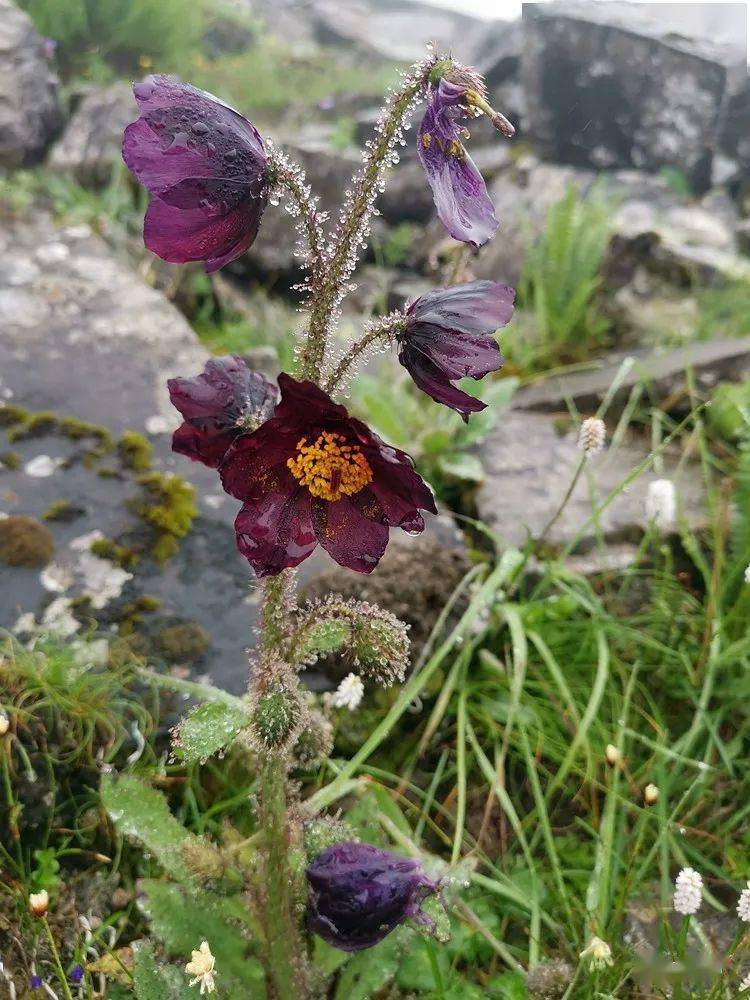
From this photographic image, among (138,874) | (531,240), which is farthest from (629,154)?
(138,874)

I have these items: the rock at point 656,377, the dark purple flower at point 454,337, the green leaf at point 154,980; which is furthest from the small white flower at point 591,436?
the green leaf at point 154,980

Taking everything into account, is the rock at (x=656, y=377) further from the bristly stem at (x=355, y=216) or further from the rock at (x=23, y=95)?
the rock at (x=23, y=95)

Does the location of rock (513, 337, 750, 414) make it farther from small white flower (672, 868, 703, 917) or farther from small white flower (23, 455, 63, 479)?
small white flower (672, 868, 703, 917)

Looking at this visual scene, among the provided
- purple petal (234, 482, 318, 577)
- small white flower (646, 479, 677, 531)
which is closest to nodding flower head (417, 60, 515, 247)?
purple petal (234, 482, 318, 577)

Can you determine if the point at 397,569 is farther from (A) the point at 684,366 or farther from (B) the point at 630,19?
(B) the point at 630,19

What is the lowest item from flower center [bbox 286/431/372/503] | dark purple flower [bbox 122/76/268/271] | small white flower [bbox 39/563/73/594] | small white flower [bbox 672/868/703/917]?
small white flower [bbox 39/563/73/594]

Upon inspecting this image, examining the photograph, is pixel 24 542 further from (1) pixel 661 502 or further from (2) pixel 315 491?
(1) pixel 661 502

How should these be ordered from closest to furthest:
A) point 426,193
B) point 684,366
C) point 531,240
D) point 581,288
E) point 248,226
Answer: point 248,226
point 684,366
point 581,288
point 531,240
point 426,193
